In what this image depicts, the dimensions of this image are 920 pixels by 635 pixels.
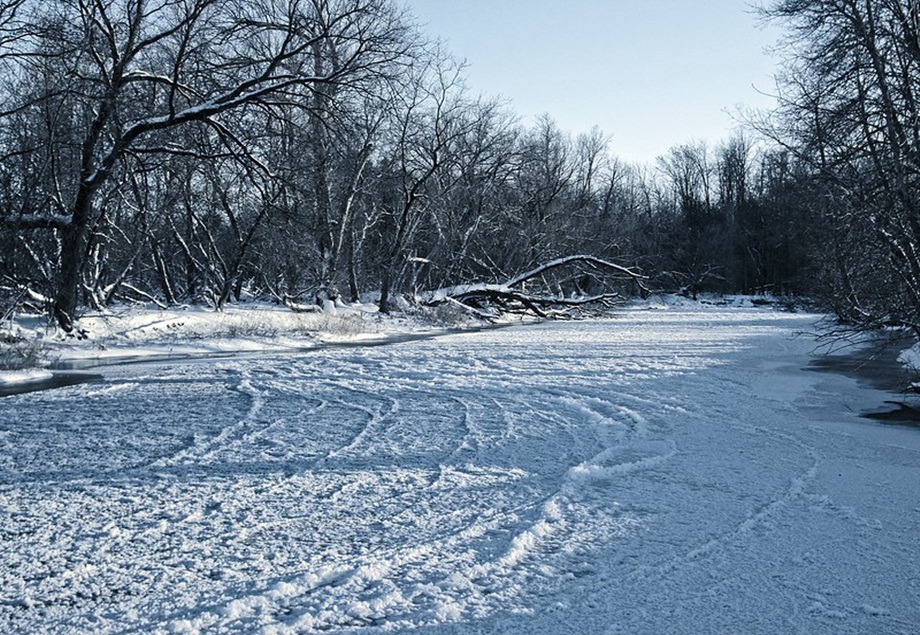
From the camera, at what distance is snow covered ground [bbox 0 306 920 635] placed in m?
3.25

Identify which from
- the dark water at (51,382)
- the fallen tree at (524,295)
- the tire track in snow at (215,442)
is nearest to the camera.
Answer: the tire track in snow at (215,442)

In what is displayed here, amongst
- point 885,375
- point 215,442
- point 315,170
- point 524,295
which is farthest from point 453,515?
point 524,295

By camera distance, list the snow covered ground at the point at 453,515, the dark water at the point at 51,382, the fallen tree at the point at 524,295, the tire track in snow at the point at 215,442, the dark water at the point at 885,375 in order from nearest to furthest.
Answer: the snow covered ground at the point at 453,515
the tire track in snow at the point at 215,442
the dark water at the point at 885,375
the dark water at the point at 51,382
the fallen tree at the point at 524,295

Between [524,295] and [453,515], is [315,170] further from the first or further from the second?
[453,515]

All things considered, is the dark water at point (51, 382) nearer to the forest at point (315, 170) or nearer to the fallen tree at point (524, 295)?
the forest at point (315, 170)

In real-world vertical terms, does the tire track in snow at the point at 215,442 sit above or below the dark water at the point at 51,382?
above

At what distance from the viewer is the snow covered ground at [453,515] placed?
325cm

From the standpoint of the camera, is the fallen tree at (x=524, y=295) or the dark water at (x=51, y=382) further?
the fallen tree at (x=524, y=295)

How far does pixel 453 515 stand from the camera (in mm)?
4543

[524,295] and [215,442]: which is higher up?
[524,295]

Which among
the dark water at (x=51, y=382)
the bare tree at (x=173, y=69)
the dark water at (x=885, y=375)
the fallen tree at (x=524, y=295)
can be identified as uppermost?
the bare tree at (x=173, y=69)

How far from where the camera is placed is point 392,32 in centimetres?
1720

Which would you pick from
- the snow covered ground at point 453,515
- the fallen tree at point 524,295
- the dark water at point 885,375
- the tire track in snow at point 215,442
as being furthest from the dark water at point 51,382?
the fallen tree at point 524,295

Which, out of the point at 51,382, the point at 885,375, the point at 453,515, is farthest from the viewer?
the point at 885,375
